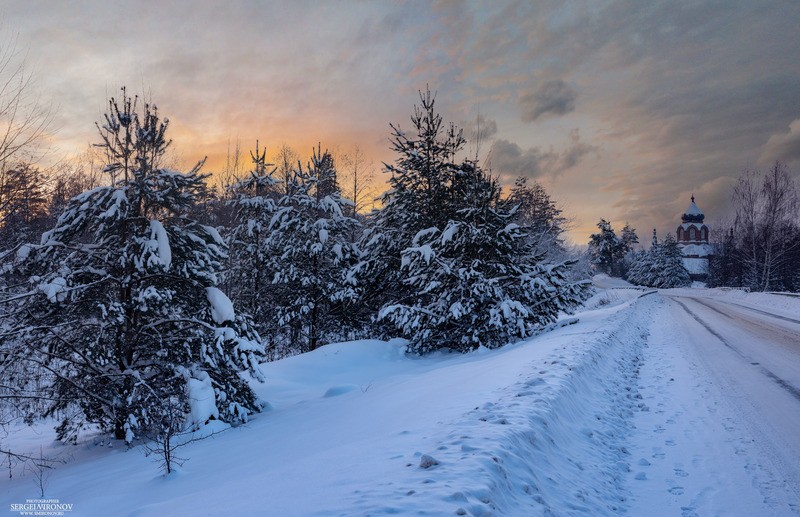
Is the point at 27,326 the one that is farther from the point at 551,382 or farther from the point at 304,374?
the point at 551,382

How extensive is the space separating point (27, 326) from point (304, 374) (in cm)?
602

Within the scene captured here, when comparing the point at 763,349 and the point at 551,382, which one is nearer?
the point at 551,382

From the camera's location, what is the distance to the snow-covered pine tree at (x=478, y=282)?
13.6 m

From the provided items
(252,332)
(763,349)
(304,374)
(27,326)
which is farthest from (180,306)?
(763,349)

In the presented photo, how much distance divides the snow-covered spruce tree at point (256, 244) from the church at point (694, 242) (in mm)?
84266

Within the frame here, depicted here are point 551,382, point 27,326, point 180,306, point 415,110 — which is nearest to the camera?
point 551,382

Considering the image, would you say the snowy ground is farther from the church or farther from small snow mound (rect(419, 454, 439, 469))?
the church

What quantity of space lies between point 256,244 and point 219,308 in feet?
31.8

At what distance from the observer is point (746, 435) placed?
5.14 m

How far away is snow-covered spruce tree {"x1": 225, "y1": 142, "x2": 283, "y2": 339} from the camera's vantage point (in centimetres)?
1752

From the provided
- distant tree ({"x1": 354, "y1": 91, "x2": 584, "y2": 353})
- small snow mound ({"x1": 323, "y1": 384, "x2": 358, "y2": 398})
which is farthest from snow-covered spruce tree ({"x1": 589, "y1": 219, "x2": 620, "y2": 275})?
small snow mound ({"x1": 323, "y1": 384, "x2": 358, "y2": 398})

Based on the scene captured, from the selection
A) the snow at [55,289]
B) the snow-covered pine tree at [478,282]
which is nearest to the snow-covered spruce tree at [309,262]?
the snow-covered pine tree at [478,282]

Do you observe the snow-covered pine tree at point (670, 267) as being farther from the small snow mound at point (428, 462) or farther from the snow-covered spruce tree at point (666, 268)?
the small snow mound at point (428, 462)

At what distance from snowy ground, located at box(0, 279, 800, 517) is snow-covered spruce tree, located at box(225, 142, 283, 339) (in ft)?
27.1
